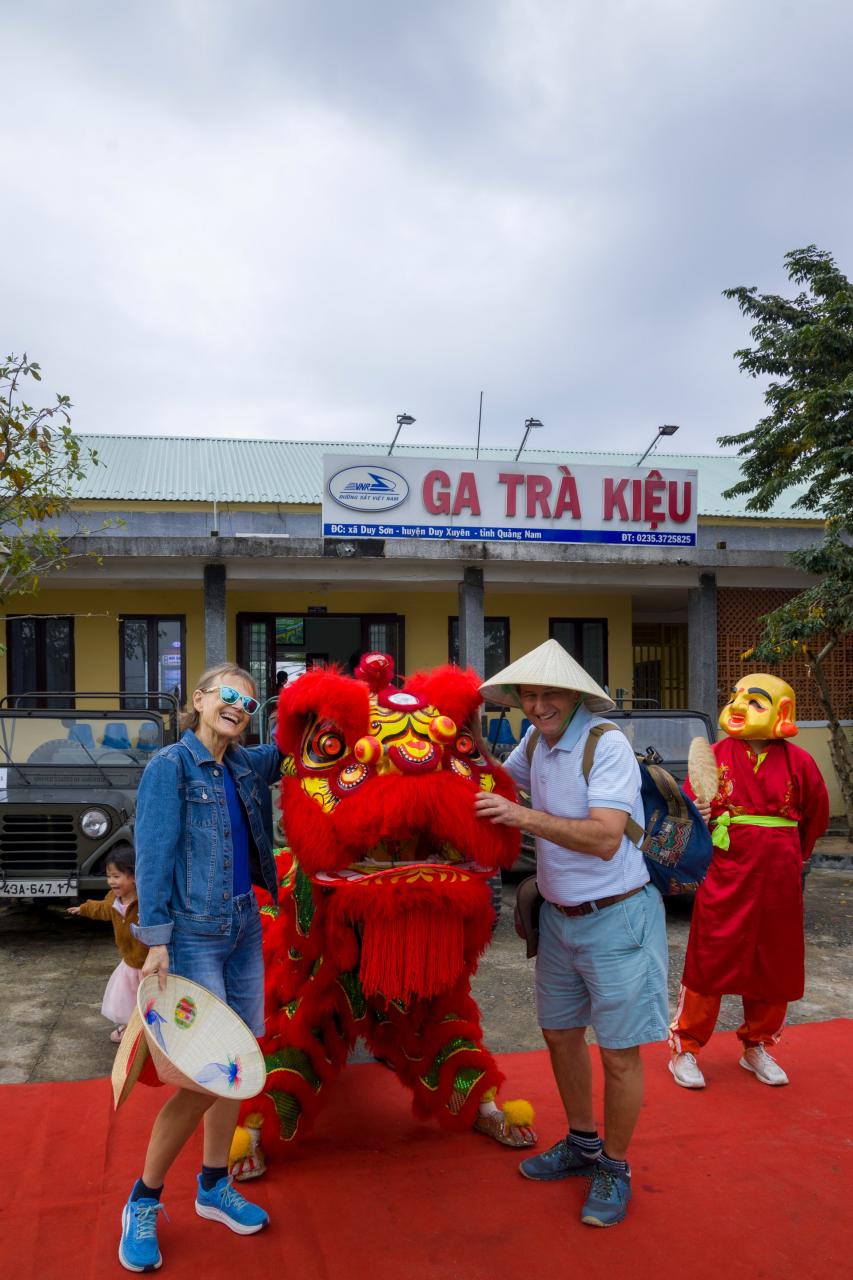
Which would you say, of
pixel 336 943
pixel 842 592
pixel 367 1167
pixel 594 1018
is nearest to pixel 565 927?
pixel 594 1018

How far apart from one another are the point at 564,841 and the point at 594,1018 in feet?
1.94

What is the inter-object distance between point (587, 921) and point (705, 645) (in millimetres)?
9157

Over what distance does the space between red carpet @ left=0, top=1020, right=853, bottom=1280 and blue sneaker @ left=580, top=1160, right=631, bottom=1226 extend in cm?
4

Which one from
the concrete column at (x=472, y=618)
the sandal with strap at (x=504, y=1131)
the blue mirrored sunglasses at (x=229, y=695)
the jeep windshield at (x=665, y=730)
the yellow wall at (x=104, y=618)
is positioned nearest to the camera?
the blue mirrored sunglasses at (x=229, y=695)

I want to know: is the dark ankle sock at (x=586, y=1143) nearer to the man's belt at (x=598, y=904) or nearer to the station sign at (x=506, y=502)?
the man's belt at (x=598, y=904)

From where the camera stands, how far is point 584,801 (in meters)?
2.81

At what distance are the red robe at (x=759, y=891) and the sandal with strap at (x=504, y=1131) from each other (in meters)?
1.06

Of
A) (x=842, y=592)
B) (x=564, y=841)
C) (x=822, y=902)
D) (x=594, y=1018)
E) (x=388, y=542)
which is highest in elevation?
(x=388, y=542)

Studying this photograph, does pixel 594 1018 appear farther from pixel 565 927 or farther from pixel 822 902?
pixel 822 902

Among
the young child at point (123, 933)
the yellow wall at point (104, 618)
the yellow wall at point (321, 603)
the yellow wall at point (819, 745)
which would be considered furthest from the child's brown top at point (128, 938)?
the yellow wall at point (819, 745)

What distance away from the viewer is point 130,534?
35.3ft

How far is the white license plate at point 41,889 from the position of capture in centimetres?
564

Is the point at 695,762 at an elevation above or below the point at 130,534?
below

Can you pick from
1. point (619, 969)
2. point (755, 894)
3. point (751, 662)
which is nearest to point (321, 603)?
point (751, 662)
